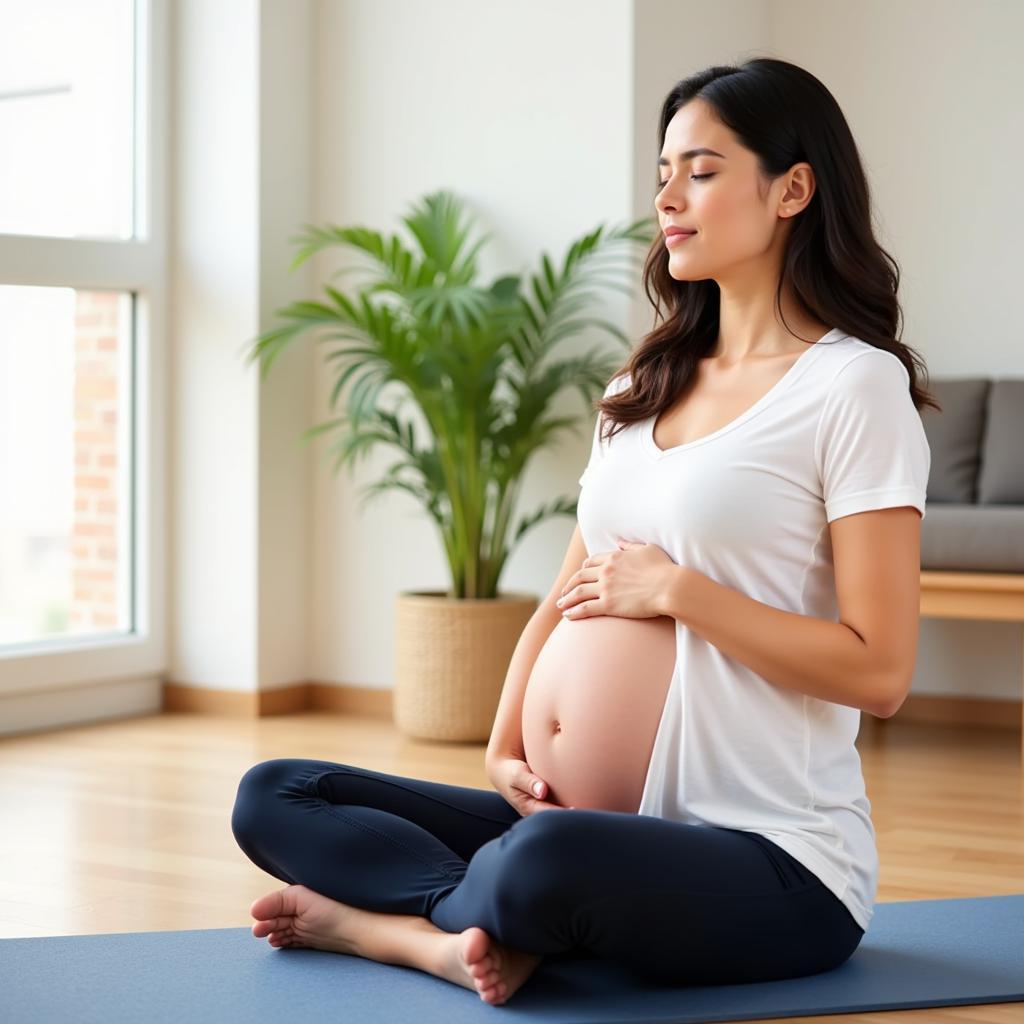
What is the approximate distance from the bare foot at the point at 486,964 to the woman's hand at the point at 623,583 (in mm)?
409

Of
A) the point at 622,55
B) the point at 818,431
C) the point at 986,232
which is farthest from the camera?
the point at 986,232

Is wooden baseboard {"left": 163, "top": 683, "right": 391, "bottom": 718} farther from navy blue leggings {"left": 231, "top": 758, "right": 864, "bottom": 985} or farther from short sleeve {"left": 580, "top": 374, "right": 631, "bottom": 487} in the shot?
short sleeve {"left": 580, "top": 374, "right": 631, "bottom": 487}

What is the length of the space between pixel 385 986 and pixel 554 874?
1.17ft

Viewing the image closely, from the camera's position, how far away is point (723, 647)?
6.32 ft

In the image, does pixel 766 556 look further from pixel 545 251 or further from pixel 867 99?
pixel 867 99

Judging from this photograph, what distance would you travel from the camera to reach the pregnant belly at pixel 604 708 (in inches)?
78.7

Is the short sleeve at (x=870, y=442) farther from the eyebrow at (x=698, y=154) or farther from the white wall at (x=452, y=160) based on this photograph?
the white wall at (x=452, y=160)

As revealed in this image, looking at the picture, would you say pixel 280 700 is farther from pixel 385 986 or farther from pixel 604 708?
pixel 604 708

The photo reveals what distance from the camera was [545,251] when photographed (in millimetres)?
4445

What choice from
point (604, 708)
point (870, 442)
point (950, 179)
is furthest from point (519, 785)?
point (950, 179)

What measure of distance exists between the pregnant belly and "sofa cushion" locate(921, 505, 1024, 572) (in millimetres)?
2090

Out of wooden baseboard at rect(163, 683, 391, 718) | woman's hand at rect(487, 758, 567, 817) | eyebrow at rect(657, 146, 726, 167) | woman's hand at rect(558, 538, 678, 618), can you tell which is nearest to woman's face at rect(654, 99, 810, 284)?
eyebrow at rect(657, 146, 726, 167)

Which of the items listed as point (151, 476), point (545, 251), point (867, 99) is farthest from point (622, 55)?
point (151, 476)

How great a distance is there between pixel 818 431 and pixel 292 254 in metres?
2.99
